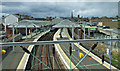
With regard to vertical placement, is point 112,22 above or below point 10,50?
above

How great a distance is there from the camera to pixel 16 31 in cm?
3120

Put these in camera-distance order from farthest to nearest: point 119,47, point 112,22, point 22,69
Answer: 1. point 112,22
2. point 119,47
3. point 22,69

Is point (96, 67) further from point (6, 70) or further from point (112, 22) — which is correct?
point (112, 22)

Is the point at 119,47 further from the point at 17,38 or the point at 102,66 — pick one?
the point at 17,38

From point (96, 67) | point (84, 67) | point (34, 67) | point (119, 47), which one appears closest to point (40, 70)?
point (34, 67)

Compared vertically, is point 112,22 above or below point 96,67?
above

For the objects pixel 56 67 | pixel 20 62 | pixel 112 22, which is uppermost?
pixel 112 22

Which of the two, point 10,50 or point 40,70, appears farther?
point 10,50

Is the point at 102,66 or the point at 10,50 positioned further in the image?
the point at 10,50

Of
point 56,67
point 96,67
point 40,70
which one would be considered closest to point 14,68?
point 40,70

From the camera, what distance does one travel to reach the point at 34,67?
900 centimetres

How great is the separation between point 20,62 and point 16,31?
24.4m

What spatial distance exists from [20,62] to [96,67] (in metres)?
6.35

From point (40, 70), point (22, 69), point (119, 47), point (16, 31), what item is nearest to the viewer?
point (22, 69)
